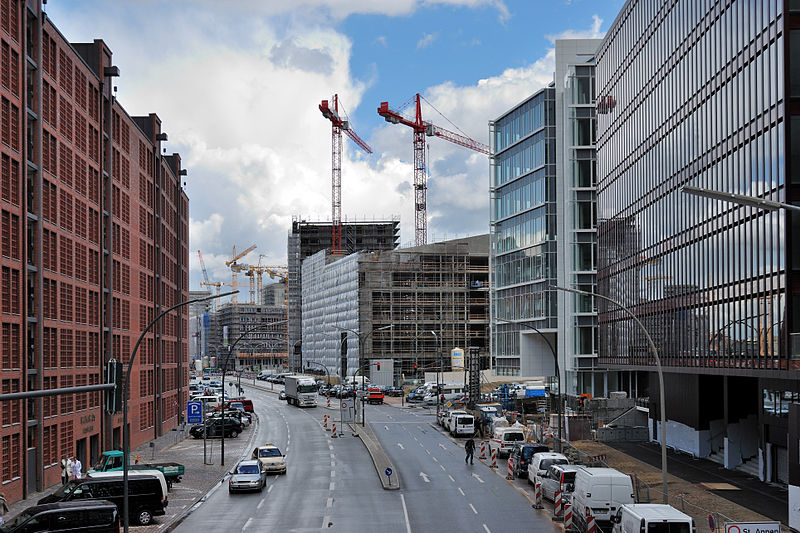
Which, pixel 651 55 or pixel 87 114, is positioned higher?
pixel 651 55

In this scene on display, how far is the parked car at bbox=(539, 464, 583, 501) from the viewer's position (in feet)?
114

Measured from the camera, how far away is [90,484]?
3375cm

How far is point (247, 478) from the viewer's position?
133ft

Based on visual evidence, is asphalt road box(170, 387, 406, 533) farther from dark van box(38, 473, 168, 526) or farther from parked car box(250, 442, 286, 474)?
dark van box(38, 473, 168, 526)

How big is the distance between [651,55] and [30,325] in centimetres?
4046

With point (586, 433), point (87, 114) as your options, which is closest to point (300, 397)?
point (586, 433)

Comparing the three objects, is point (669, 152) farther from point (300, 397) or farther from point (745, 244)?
point (300, 397)

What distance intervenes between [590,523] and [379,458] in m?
23.8

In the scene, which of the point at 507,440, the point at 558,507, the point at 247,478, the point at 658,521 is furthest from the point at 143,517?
the point at 507,440

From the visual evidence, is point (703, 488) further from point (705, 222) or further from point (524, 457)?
point (705, 222)

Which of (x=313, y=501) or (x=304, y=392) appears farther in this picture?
(x=304, y=392)

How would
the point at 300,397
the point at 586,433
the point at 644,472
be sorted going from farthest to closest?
1. the point at 300,397
2. the point at 586,433
3. the point at 644,472

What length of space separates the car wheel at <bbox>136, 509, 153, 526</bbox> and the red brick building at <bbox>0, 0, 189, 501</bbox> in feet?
25.0

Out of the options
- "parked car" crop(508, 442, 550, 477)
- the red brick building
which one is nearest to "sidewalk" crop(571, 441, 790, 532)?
"parked car" crop(508, 442, 550, 477)
